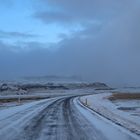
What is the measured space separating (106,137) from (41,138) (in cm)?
252

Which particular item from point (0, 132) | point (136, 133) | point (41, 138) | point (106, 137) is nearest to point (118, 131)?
point (136, 133)

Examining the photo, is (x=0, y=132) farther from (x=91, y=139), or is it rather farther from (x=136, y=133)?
(x=136, y=133)

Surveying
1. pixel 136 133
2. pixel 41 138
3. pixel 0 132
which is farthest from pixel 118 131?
pixel 0 132

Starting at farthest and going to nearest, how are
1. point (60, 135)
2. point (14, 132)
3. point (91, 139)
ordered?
point (14, 132) < point (60, 135) < point (91, 139)

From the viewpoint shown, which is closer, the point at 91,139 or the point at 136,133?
the point at 91,139

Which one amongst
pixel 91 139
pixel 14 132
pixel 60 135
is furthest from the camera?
pixel 14 132

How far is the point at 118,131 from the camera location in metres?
17.8

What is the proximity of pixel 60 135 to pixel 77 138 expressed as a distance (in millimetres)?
1172

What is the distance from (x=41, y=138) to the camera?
15305mm

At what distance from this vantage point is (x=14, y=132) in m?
17.5

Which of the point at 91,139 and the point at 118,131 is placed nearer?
the point at 91,139

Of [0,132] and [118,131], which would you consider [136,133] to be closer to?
[118,131]

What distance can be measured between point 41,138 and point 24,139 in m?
0.68

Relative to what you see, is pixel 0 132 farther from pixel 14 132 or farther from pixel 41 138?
pixel 41 138
